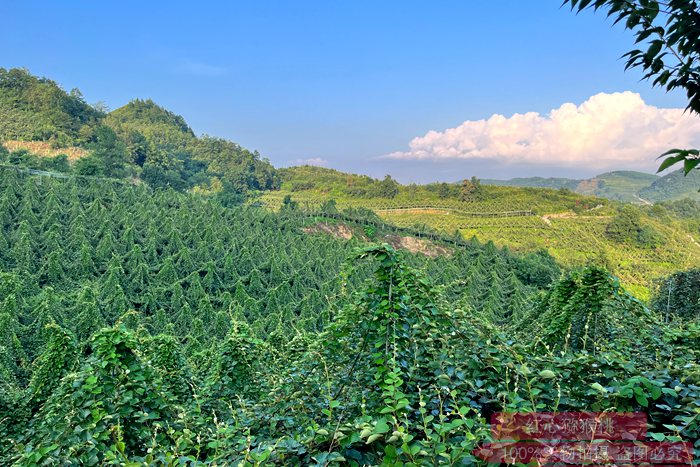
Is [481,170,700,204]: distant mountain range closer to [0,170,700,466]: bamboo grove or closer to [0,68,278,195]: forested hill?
[0,68,278,195]: forested hill

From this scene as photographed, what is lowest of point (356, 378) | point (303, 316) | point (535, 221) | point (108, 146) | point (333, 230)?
point (303, 316)

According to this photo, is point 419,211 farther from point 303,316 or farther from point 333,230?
point 303,316

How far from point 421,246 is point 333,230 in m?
6.77

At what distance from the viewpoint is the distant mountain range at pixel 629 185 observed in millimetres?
84450

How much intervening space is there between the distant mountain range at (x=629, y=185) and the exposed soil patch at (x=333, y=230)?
48.8m

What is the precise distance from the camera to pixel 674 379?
1.77m

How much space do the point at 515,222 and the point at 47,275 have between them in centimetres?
3628

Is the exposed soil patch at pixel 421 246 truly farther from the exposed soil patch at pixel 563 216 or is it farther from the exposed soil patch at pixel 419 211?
the exposed soil patch at pixel 563 216

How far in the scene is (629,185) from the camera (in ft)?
355

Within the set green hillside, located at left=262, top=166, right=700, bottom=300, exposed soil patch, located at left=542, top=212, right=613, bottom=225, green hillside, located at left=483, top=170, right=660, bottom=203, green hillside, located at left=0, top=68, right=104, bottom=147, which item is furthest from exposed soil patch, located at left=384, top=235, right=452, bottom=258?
green hillside, located at left=483, top=170, right=660, bottom=203

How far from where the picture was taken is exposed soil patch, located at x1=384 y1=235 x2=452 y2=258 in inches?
1148

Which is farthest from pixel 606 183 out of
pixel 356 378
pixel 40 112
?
pixel 356 378

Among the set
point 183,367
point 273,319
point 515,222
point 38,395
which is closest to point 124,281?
point 273,319

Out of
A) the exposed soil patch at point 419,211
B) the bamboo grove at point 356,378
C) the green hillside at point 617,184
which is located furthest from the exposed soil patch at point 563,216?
the green hillside at point 617,184
